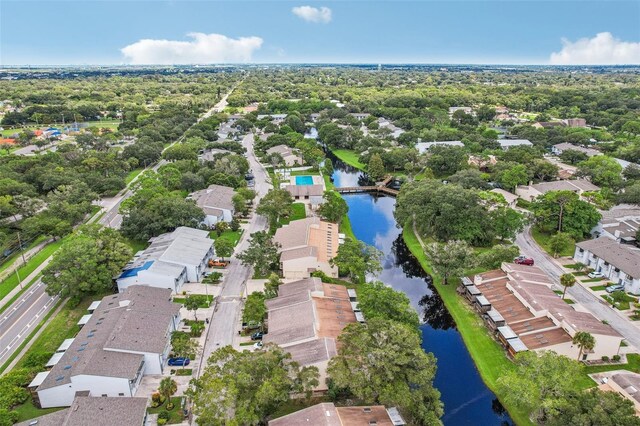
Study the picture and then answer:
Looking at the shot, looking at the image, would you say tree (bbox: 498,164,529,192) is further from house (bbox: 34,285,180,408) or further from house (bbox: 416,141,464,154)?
house (bbox: 34,285,180,408)

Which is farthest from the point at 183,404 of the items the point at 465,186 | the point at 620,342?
the point at 465,186

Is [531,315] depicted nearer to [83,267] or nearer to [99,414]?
[99,414]

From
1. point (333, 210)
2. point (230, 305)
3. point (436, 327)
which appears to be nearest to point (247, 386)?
point (230, 305)

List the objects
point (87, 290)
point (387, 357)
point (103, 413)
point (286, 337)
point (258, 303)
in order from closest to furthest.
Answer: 1. point (103, 413)
2. point (387, 357)
3. point (286, 337)
4. point (258, 303)
5. point (87, 290)

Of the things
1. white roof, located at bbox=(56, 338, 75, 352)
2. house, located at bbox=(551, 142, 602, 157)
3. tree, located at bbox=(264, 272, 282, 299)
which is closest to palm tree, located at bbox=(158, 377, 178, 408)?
white roof, located at bbox=(56, 338, 75, 352)

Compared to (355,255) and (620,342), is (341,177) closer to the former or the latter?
(355,255)
